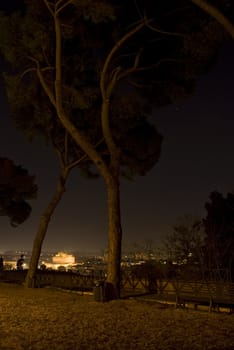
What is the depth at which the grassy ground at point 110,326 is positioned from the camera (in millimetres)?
5867

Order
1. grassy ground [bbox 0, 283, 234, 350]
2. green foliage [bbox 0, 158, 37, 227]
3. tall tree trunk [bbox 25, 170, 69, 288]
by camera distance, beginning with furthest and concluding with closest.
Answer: green foliage [bbox 0, 158, 37, 227] < tall tree trunk [bbox 25, 170, 69, 288] < grassy ground [bbox 0, 283, 234, 350]

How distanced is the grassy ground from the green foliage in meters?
9.61

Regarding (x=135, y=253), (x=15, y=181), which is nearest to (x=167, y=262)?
(x=135, y=253)

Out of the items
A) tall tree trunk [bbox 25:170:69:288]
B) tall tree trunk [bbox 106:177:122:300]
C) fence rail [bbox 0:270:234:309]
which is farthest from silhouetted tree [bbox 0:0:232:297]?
tall tree trunk [bbox 25:170:69:288]

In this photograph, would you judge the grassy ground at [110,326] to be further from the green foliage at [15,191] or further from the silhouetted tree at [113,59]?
the green foliage at [15,191]

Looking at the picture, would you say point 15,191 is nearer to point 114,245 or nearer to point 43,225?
point 43,225

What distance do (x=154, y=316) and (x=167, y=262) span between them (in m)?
8.08

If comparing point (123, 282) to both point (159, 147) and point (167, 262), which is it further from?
point (159, 147)

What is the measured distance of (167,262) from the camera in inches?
634

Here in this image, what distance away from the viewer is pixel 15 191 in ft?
64.4

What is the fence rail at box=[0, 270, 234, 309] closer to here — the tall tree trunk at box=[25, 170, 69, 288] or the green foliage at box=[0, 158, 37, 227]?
the tall tree trunk at box=[25, 170, 69, 288]

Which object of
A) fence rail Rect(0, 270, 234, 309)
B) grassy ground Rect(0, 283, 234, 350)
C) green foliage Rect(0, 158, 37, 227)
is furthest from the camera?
green foliage Rect(0, 158, 37, 227)

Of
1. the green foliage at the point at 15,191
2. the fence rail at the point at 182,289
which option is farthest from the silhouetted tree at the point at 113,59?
the green foliage at the point at 15,191

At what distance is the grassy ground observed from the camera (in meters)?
5.87
